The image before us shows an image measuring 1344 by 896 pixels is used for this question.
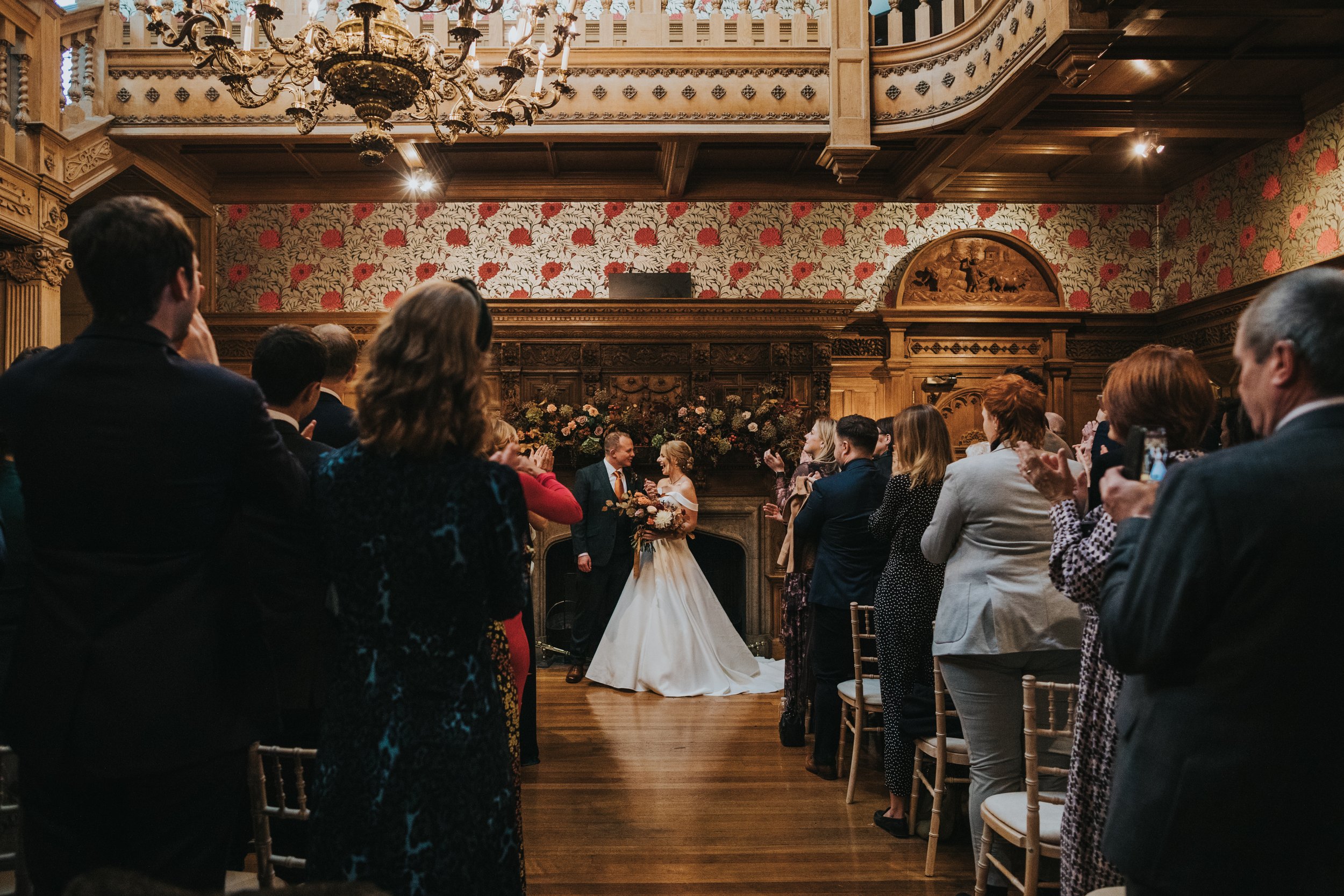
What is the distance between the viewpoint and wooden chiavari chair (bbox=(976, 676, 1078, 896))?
2.33m

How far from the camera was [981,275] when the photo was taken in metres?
8.41

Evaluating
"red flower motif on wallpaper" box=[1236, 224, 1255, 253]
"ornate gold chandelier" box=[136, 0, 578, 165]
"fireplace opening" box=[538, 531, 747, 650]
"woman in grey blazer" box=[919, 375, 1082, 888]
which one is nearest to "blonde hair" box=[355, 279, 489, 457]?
"woman in grey blazer" box=[919, 375, 1082, 888]

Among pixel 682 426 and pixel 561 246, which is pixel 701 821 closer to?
pixel 682 426

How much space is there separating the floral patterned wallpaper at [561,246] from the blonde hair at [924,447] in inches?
182

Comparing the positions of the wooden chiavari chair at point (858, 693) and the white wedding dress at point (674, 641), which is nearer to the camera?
the wooden chiavari chair at point (858, 693)

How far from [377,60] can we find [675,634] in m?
4.20

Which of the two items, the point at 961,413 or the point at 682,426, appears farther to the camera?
the point at 961,413

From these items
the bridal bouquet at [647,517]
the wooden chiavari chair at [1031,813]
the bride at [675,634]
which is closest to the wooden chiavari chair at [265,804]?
the wooden chiavari chair at [1031,813]

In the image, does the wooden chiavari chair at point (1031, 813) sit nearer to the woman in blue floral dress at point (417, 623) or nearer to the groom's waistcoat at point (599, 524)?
the woman in blue floral dress at point (417, 623)

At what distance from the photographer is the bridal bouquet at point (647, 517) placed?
22.4 ft

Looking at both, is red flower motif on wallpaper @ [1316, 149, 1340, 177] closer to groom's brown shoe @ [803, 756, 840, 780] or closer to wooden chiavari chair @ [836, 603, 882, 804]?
wooden chiavari chair @ [836, 603, 882, 804]

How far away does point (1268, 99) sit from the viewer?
22.0 ft

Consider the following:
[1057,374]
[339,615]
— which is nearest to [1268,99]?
[1057,374]

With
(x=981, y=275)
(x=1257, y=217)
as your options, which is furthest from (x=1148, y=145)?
(x=981, y=275)
